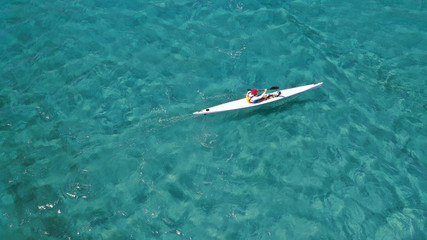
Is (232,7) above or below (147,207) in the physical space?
above

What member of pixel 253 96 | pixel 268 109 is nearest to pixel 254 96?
pixel 253 96

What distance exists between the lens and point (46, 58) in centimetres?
2128

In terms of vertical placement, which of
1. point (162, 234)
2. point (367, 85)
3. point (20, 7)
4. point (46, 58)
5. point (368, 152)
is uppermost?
point (20, 7)

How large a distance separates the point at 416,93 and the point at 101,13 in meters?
21.8

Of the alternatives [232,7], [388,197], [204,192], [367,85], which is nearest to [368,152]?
[388,197]

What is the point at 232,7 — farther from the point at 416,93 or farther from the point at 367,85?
the point at 416,93

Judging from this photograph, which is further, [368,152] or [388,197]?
[368,152]

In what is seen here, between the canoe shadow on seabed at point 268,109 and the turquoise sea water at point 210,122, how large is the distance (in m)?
0.10

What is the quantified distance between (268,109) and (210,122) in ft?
11.8

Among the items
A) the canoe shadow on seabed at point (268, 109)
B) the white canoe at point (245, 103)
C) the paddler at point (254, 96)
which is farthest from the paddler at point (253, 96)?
the canoe shadow on seabed at point (268, 109)

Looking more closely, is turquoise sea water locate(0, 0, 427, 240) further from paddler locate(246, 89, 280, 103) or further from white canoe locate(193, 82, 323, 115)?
paddler locate(246, 89, 280, 103)

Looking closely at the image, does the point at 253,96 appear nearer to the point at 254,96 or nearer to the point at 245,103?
the point at 254,96

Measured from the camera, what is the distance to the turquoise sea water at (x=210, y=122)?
50.9 feet

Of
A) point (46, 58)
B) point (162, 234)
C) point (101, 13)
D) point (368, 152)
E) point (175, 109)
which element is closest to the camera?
point (162, 234)
